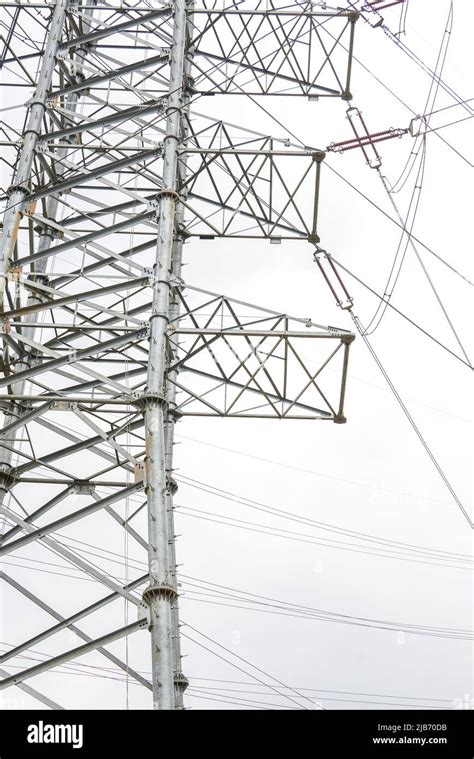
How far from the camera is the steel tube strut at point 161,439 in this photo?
1248 cm

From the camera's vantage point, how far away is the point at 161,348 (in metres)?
15.4

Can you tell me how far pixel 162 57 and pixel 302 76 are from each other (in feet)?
14.0

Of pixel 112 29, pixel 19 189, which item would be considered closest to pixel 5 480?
pixel 19 189

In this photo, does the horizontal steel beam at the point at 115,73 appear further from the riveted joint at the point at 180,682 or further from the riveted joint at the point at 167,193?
the riveted joint at the point at 180,682

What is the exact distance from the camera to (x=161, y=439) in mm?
14344

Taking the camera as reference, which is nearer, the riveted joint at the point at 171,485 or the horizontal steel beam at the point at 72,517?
the horizontal steel beam at the point at 72,517

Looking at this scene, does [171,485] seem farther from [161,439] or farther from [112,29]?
[112,29]

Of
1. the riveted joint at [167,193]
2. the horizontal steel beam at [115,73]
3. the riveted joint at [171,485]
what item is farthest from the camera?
the horizontal steel beam at [115,73]

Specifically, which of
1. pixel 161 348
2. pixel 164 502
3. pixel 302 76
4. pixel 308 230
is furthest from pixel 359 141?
pixel 164 502

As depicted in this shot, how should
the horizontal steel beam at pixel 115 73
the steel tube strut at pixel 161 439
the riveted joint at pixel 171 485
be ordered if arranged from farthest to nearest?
the horizontal steel beam at pixel 115 73 → the riveted joint at pixel 171 485 → the steel tube strut at pixel 161 439

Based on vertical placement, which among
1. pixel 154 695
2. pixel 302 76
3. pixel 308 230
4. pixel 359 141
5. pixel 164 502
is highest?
pixel 302 76

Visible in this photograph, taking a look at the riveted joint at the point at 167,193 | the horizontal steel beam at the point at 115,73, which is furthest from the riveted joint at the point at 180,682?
the horizontal steel beam at the point at 115,73

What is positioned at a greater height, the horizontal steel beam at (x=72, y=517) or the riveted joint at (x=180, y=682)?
the horizontal steel beam at (x=72, y=517)
